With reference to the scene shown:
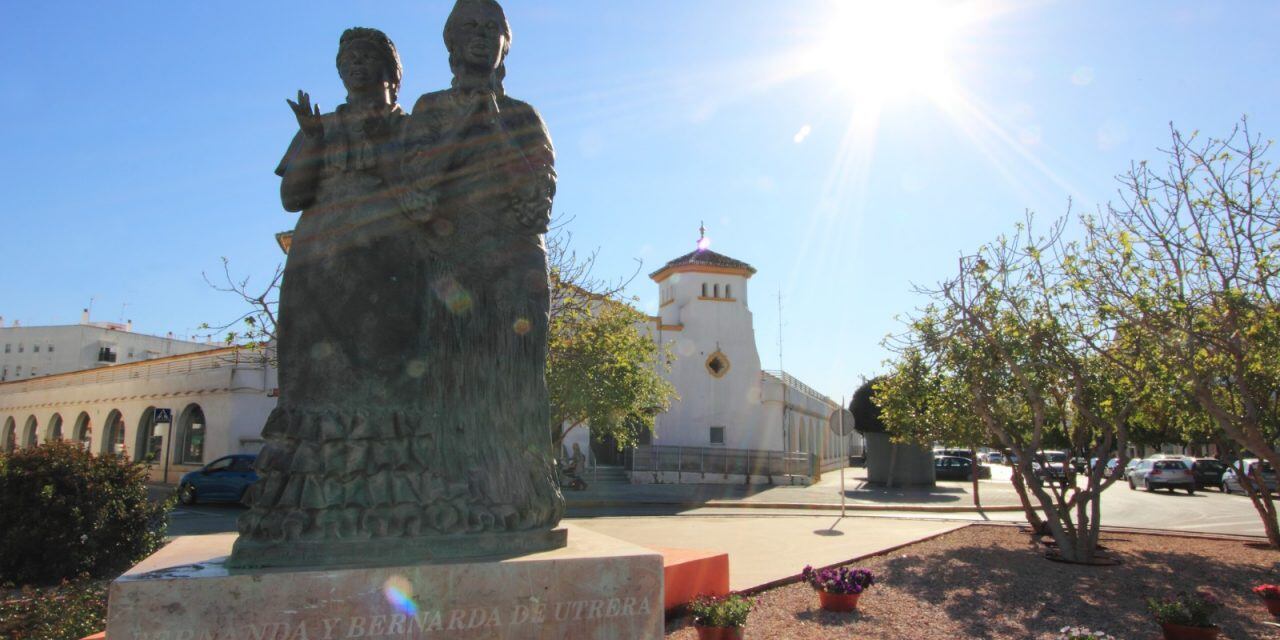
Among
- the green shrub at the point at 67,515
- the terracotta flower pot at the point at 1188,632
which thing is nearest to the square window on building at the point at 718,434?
the green shrub at the point at 67,515

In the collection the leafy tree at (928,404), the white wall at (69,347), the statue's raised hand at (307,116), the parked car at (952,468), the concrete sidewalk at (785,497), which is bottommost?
the concrete sidewalk at (785,497)

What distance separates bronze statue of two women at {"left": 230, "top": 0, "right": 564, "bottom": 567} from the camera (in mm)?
3129

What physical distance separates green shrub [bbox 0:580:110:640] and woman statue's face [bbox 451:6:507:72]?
4.37 metres

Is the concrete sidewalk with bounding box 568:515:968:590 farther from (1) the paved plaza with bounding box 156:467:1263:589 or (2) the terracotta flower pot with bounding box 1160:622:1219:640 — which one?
(2) the terracotta flower pot with bounding box 1160:622:1219:640

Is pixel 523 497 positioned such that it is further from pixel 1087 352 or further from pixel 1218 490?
pixel 1218 490

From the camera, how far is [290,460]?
3195mm

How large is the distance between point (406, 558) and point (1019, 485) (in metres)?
11.3

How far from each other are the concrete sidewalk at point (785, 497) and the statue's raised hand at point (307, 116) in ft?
51.3

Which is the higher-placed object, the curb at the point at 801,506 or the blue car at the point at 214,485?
the blue car at the point at 214,485

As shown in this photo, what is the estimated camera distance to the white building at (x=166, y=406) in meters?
24.2

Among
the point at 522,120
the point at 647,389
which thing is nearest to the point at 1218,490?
the point at 647,389

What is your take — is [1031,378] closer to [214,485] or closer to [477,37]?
[477,37]

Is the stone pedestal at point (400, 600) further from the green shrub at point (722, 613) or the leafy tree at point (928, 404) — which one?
the leafy tree at point (928, 404)

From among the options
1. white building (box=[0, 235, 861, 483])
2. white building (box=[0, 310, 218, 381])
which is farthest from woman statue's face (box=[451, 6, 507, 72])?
white building (box=[0, 310, 218, 381])
